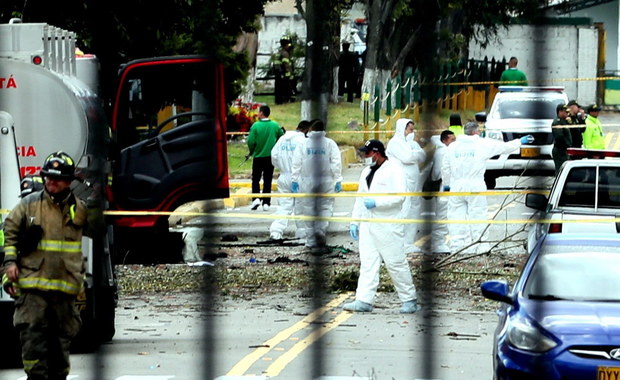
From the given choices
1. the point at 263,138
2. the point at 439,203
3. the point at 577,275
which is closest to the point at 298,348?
the point at 577,275

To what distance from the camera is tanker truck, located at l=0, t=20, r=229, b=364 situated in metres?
9.18

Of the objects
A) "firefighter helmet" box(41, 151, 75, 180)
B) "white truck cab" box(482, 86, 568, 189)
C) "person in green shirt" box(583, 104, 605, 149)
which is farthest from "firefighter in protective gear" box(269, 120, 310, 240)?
"firefighter helmet" box(41, 151, 75, 180)

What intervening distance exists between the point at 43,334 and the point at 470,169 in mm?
8342

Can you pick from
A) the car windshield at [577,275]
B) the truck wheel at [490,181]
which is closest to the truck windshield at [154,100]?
the truck wheel at [490,181]

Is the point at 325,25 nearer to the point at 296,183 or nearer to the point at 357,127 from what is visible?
the point at 296,183

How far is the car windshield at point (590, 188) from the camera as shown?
11.6 metres

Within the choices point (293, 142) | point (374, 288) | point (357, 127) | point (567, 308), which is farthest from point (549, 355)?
point (357, 127)

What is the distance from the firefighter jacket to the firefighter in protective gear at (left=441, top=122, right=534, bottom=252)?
773cm

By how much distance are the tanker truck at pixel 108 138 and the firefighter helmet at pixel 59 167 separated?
32 centimetres

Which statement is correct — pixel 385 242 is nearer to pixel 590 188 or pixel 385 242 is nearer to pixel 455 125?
→ pixel 590 188

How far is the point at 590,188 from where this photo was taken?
11.8 meters

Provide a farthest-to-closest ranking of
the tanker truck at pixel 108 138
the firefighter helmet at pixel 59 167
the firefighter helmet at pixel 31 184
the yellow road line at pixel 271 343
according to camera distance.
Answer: the tanker truck at pixel 108 138
the firefighter helmet at pixel 31 184
the yellow road line at pixel 271 343
the firefighter helmet at pixel 59 167

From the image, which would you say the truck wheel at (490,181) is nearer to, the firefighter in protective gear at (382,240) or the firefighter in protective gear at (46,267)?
the firefighter in protective gear at (382,240)

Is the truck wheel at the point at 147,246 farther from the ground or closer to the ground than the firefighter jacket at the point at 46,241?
closer to the ground
